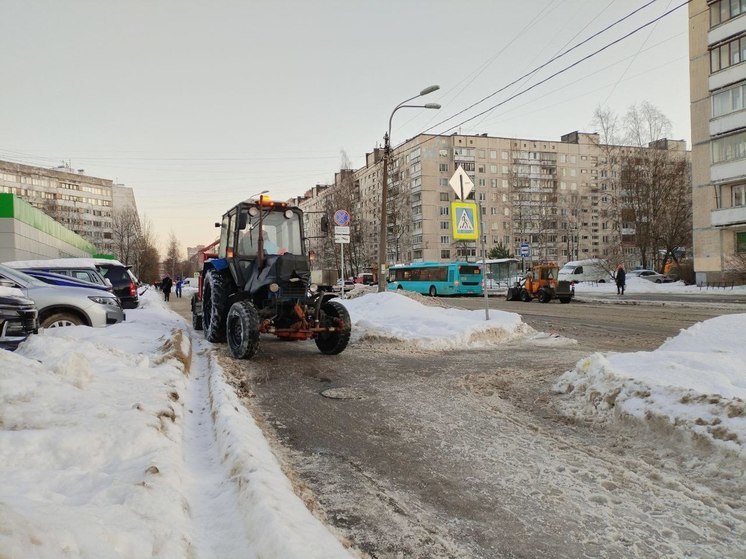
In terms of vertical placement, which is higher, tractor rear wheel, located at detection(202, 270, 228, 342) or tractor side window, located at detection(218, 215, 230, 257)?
tractor side window, located at detection(218, 215, 230, 257)

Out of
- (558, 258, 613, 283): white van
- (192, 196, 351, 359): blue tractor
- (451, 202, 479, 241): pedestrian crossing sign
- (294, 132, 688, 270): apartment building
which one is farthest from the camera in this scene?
(294, 132, 688, 270): apartment building

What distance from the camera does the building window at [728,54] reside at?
32.1 metres

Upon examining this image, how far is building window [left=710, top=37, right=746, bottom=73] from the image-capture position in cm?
3206

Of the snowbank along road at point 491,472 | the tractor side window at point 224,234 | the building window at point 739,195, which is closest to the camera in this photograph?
the snowbank along road at point 491,472

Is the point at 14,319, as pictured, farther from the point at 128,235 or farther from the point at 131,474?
the point at 128,235

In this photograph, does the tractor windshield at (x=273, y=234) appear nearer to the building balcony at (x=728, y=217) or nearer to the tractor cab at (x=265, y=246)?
the tractor cab at (x=265, y=246)

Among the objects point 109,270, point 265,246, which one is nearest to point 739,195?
point 265,246

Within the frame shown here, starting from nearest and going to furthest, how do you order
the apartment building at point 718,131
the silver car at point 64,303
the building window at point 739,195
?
the silver car at point 64,303 < the apartment building at point 718,131 < the building window at point 739,195

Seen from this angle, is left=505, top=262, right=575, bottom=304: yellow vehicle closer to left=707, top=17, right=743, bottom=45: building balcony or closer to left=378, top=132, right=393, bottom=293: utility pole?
left=378, top=132, right=393, bottom=293: utility pole

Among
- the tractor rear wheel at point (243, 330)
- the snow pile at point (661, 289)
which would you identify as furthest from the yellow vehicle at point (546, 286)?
the tractor rear wheel at point (243, 330)

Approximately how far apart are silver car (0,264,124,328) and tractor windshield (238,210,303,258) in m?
3.10

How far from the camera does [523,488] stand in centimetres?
327

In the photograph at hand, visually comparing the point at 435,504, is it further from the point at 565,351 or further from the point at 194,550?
the point at 565,351

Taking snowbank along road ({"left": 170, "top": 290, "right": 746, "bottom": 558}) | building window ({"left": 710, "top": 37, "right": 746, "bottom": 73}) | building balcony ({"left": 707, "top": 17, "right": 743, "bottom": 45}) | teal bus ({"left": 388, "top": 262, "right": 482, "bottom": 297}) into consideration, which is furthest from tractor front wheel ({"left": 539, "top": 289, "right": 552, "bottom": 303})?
building balcony ({"left": 707, "top": 17, "right": 743, "bottom": 45})
